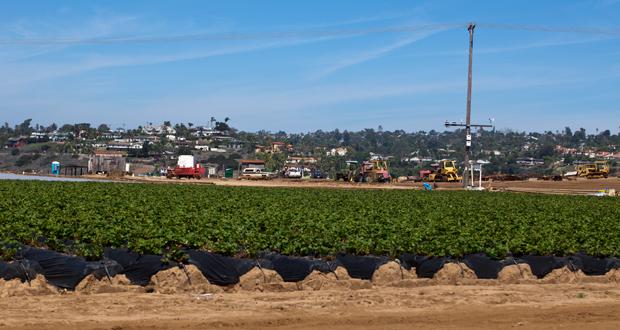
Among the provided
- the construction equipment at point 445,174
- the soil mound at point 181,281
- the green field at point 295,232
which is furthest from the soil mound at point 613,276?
the construction equipment at point 445,174

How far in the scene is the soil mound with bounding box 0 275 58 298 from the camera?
49.3ft

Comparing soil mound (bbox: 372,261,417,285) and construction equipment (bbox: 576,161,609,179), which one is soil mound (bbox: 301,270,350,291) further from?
construction equipment (bbox: 576,161,609,179)

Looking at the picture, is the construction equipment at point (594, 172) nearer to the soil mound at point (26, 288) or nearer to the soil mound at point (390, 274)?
the soil mound at point (390, 274)

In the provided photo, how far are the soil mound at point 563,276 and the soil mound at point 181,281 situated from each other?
740 cm

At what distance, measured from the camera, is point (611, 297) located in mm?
17000

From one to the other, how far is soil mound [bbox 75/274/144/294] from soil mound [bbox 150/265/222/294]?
366 millimetres

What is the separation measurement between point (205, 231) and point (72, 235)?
10.1 ft

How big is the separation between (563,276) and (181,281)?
27.9 ft

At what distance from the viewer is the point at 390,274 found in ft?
58.5

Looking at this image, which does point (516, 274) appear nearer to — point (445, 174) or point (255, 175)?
point (445, 174)

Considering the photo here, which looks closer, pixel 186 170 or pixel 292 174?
pixel 186 170

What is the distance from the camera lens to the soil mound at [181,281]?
1606 cm

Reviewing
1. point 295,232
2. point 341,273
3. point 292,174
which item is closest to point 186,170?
point 292,174

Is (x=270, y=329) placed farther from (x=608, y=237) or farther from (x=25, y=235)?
(x=608, y=237)
